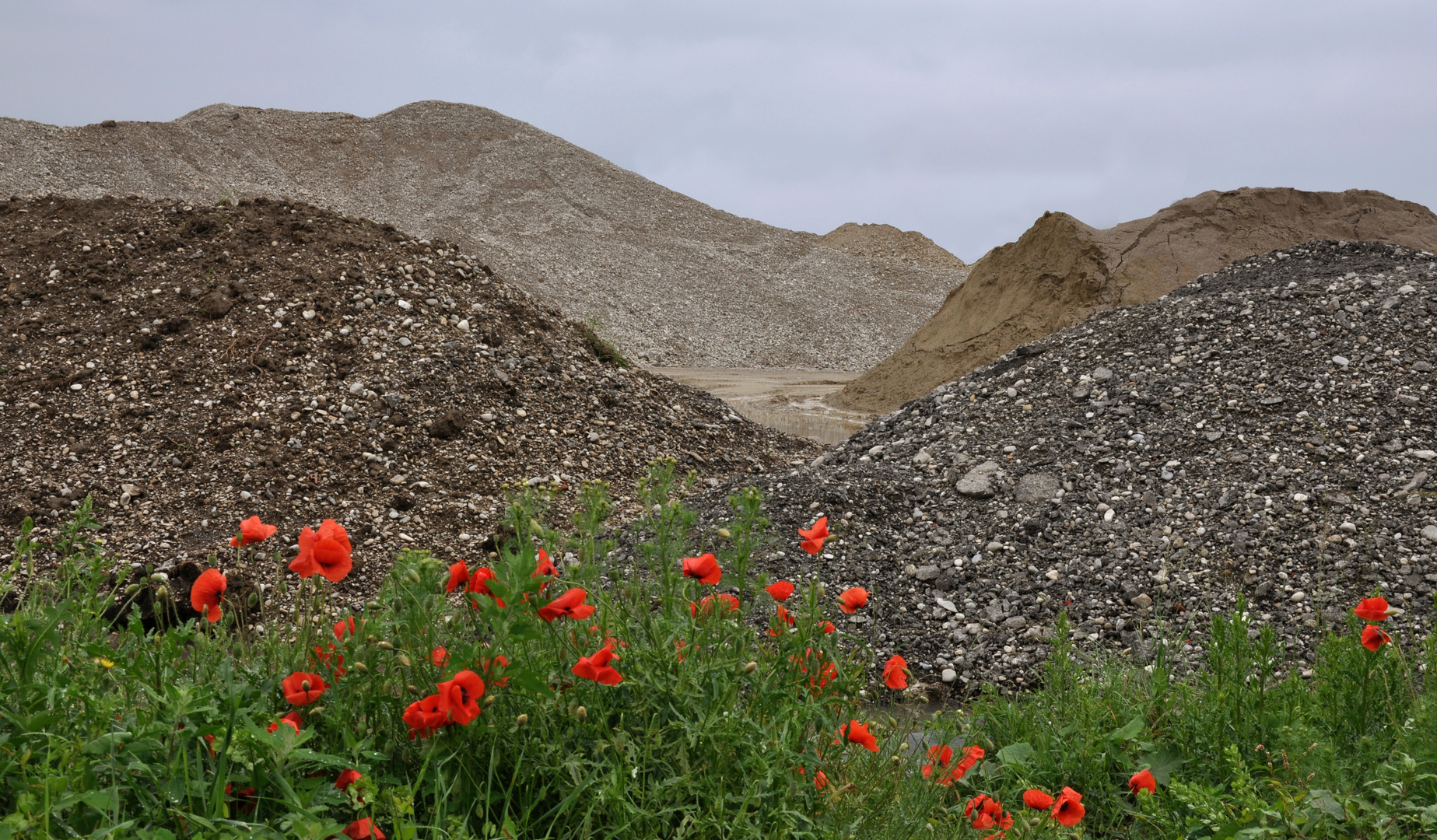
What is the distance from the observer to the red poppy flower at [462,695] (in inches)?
55.7

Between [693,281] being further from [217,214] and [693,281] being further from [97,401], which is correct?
[97,401]

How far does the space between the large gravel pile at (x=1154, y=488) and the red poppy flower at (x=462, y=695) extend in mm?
2466

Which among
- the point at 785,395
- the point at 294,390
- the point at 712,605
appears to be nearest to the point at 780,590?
the point at 712,605

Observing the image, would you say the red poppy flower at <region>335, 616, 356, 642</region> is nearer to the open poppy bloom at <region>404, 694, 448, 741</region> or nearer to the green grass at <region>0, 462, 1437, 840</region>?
the green grass at <region>0, 462, 1437, 840</region>

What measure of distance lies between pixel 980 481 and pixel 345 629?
3.79m

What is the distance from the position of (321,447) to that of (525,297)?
9.10 feet

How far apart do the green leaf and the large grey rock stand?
95.2 inches

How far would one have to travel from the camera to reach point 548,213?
25.6m

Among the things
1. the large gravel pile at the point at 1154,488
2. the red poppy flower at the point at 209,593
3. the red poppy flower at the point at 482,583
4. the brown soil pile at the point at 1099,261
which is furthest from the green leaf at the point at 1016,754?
the brown soil pile at the point at 1099,261

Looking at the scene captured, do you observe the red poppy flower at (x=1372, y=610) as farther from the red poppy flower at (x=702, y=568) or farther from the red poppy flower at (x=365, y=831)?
the red poppy flower at (x=365, y=831)

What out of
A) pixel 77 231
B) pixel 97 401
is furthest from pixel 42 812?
pixel 77 231

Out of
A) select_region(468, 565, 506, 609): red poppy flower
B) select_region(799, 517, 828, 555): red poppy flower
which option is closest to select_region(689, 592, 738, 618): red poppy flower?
select_region(799, 517, 828, 555): red poppy flower

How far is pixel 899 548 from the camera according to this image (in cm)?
438

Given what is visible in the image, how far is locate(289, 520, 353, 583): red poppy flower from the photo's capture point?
1.50 metres
